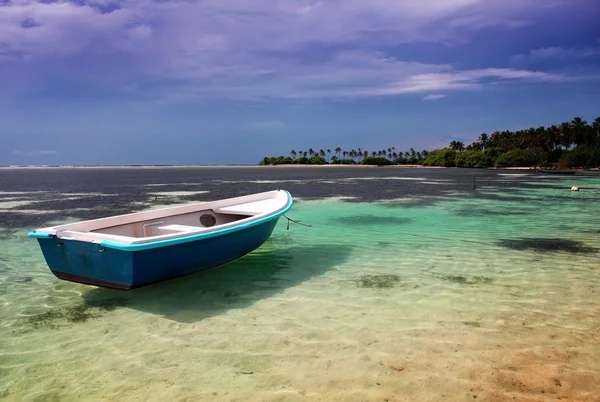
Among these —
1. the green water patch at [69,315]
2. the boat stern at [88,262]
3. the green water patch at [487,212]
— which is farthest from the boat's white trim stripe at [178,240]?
the green water patch at [487,212]

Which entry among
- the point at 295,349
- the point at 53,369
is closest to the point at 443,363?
the point at 295,349

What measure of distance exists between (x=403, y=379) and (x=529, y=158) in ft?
340

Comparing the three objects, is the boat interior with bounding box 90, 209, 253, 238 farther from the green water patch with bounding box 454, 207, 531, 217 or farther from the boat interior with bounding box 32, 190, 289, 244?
the green water patch with bounding box 454, 207, 531, 217

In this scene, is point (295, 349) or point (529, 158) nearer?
point (295, 349)

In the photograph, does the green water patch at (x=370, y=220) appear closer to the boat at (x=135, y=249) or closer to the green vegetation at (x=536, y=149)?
the boat at (x=135, y=249)

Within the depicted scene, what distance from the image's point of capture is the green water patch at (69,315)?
5680mm

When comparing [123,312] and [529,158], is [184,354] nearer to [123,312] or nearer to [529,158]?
[123,312]

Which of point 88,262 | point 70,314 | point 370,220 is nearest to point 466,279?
point 88,262

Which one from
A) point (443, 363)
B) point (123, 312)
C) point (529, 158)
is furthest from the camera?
A: point (529, 158)

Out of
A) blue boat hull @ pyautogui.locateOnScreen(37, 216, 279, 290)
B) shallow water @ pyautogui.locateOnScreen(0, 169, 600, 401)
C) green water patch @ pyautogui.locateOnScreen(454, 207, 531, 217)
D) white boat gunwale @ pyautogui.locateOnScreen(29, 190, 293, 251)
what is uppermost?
white boat gunwale @ pyautogui.locateOnScreen(29, 190, 293, 251)

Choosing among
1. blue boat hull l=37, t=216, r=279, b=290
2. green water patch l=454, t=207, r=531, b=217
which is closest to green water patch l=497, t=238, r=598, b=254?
green water patch l=454, t=207, r=531, b=217

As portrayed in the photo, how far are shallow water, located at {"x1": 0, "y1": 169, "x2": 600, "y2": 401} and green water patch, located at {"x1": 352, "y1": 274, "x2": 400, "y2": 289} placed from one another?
0.12 ft

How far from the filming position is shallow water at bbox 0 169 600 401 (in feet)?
13.2

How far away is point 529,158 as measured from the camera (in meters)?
93.9
